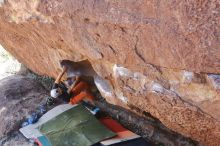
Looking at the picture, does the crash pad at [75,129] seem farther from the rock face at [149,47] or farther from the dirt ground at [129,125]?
the rock face at [149,47]

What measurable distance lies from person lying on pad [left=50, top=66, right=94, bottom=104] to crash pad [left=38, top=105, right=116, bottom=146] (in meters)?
0.09

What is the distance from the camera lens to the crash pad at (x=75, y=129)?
2.86m

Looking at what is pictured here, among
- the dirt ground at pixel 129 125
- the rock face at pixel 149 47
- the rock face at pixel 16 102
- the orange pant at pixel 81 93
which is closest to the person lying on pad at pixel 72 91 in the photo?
the orange pant at pixel 81 93

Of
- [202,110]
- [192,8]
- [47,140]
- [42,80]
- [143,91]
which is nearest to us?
[192,8]

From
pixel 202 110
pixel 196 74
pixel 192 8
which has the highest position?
pixel 192 8

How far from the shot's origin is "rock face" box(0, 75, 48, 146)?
314cm

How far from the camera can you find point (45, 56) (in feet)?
10.4

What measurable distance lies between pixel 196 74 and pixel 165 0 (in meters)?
0.38

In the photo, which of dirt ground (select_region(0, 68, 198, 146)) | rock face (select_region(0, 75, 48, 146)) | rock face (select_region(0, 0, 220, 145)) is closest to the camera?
rock face (select_region(0, 0, 220, 145))

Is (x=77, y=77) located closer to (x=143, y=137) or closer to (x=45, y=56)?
(x=45, y=56)

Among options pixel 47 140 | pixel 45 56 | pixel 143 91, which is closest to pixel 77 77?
pixel 45 56

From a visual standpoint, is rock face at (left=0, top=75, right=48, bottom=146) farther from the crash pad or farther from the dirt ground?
the crash pad

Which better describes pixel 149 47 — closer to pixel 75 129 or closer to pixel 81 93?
pixel 75 129

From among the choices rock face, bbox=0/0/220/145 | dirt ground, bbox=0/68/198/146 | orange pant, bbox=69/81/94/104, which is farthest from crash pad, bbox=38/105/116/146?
rock face, bbox=0/0/220/145
